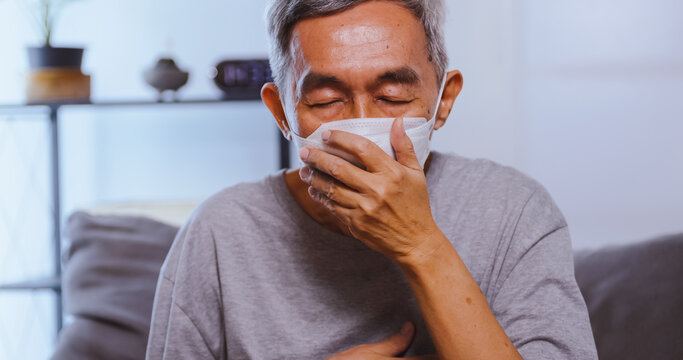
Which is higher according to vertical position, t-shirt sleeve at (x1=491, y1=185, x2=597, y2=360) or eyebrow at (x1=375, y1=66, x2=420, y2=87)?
eyebrow at (x1=375, y1=66, x2=420, y2=87)

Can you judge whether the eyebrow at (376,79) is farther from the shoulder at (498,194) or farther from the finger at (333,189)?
the shoulder at (498,194)

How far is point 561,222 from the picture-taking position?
1134mm

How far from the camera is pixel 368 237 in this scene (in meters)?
0.91

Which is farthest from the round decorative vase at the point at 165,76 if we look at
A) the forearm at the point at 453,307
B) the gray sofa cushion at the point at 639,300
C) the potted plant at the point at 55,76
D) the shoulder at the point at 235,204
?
the forearm at the point at 453,307

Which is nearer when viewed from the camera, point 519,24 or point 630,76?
point 630,76

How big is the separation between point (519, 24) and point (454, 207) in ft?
4.90

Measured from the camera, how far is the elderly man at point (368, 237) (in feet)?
2.99

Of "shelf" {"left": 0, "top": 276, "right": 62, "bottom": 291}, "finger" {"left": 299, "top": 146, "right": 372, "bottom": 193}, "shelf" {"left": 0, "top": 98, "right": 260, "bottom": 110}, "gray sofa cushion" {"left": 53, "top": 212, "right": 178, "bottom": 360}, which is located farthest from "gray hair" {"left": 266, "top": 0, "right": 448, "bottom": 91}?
"shelf" {"left": 0, "top": 276, "right": 62, "bottom": 291}

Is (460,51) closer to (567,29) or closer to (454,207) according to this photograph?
(567,29)

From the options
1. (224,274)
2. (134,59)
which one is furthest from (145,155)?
(224,274)

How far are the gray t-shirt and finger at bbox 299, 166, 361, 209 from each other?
9.3 inches

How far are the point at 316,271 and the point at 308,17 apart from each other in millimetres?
414

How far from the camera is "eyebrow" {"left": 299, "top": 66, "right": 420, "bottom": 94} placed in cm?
97

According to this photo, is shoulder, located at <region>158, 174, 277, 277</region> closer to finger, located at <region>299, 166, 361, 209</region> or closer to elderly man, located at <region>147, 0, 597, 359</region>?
elderly man, located at <region>147, 0, 597, 359</region>
